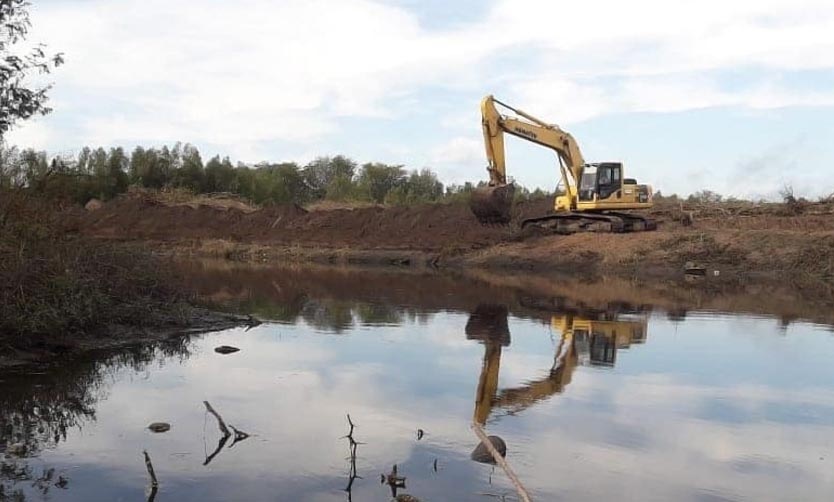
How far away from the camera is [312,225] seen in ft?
157

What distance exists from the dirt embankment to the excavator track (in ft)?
2.13

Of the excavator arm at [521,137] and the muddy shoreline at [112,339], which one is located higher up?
the excavator arm at [521,137]

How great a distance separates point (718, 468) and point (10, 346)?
935 cm

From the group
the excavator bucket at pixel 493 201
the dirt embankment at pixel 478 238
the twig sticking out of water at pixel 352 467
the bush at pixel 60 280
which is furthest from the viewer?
the dirt embankment at pixel 478 238

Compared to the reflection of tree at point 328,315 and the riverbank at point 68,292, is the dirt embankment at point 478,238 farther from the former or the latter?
the riverbank at point 68,292

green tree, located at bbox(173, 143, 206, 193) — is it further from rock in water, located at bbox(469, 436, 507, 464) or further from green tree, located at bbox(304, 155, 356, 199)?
rock in water, located at bbox(469, 436, 507, 464)

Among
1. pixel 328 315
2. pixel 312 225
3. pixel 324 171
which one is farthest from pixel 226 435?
pixel 324 171

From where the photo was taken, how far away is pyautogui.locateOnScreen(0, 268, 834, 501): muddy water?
6.91 m

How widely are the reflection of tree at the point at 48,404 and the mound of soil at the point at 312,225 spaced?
1158 inches

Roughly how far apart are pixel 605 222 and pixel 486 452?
31142 millimetres

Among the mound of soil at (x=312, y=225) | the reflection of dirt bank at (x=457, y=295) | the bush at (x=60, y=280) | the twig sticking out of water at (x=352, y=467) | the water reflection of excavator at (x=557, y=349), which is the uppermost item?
the mound of soil at (x=312, y=225)

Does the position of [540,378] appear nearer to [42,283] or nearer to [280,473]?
[280,473]

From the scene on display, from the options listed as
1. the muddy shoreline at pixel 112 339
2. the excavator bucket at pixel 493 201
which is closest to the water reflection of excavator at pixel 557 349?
the muddy shoreline at pixel 112 339

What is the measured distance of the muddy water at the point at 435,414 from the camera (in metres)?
6.91
